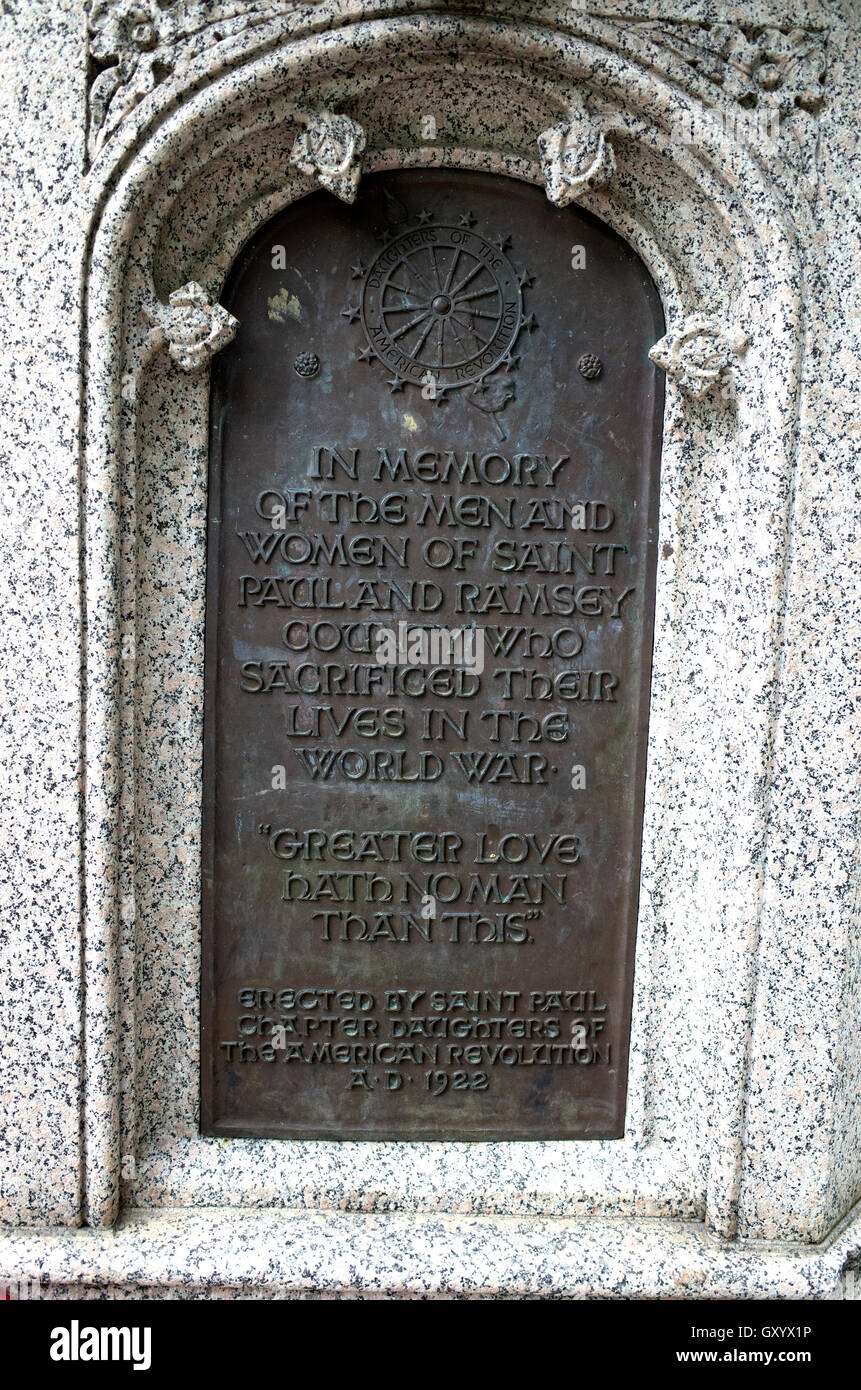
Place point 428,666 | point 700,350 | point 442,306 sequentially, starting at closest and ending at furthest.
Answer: point 700,350 → point 442,306 → point 428,666

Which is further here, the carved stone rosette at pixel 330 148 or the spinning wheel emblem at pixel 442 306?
the spinning wheel emblem at pixel 442 306

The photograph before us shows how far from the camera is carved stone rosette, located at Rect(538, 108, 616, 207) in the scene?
2.51m

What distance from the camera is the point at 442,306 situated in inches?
106

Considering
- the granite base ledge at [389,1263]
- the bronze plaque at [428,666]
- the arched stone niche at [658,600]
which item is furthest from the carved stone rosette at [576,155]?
the granite base ledge at [389,1263]

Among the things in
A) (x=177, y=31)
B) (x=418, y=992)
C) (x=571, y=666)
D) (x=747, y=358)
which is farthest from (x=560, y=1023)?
(x=177, y=31)

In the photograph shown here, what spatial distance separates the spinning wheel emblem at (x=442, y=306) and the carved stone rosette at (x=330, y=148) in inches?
9.6

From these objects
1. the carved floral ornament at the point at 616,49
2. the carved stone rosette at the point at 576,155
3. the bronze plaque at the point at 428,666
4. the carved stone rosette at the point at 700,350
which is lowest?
the bronze plaque at the point at 428,666

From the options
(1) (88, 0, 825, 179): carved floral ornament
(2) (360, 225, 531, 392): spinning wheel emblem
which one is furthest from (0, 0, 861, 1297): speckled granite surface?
(2) (360, 225, 531, 392): spinning wheel emblem

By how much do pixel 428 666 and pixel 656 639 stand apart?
0.75 m

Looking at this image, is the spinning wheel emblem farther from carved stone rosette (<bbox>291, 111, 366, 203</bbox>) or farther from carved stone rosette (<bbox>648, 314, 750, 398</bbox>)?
carved stone rosette (<bbox>648, 314, 750, 398</bbox>)

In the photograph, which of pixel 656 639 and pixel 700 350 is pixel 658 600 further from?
pixel 700 350

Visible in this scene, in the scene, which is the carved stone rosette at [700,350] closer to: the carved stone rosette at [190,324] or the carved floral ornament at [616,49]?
the carved floral ornament at [616,49]

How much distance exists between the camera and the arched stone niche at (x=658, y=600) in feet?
8.13

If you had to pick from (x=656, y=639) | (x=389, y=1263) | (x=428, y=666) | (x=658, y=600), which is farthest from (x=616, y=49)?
(x=389, y=1263)
